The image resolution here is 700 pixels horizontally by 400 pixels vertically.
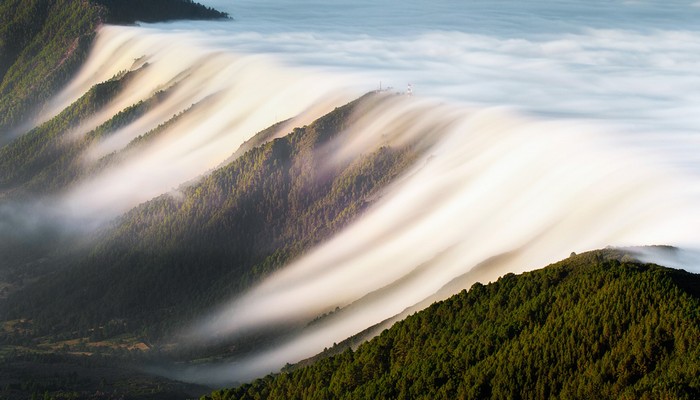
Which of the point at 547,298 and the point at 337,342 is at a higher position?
the point at 547,298

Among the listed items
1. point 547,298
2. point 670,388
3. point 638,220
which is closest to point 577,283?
point 547,298

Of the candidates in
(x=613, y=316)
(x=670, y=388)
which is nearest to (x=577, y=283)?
(x=613, y=316)

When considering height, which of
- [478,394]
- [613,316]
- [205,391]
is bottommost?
[205,391]

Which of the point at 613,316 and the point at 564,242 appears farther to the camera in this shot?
the point at 564,242

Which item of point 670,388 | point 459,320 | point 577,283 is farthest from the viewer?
point 459,320

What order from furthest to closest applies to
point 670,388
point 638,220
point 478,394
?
point 638,220, point 478,394, point 670,388

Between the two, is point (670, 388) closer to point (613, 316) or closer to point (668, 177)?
point (613, 316)
